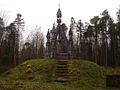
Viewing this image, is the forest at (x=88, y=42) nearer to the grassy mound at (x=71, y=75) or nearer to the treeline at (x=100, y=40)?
the treeline at (x=100, y=40)

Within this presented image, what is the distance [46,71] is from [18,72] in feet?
9.47

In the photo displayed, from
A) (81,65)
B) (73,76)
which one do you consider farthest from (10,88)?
(81,65)

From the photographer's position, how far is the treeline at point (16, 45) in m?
59.3

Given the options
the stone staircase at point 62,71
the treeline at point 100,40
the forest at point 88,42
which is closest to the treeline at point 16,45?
the forest at point 88,42

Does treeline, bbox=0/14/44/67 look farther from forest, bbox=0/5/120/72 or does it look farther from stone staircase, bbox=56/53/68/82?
stone staircase, bbox=56/53/68/82

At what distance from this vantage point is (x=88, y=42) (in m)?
64.7

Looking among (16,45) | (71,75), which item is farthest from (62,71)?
(16,45)

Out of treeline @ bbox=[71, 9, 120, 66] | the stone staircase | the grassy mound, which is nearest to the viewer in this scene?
the grassy mound

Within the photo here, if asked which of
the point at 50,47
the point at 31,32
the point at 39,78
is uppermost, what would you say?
the point at 31,32

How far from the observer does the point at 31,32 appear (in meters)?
74.9

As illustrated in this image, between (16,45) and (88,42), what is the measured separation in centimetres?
1778

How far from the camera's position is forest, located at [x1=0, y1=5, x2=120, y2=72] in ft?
192

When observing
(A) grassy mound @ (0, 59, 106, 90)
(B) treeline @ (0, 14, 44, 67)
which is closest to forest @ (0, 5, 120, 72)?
(B) treeline @ (0, 14, 44, 67)

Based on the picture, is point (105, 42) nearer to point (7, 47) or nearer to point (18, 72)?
point (7, 47)
